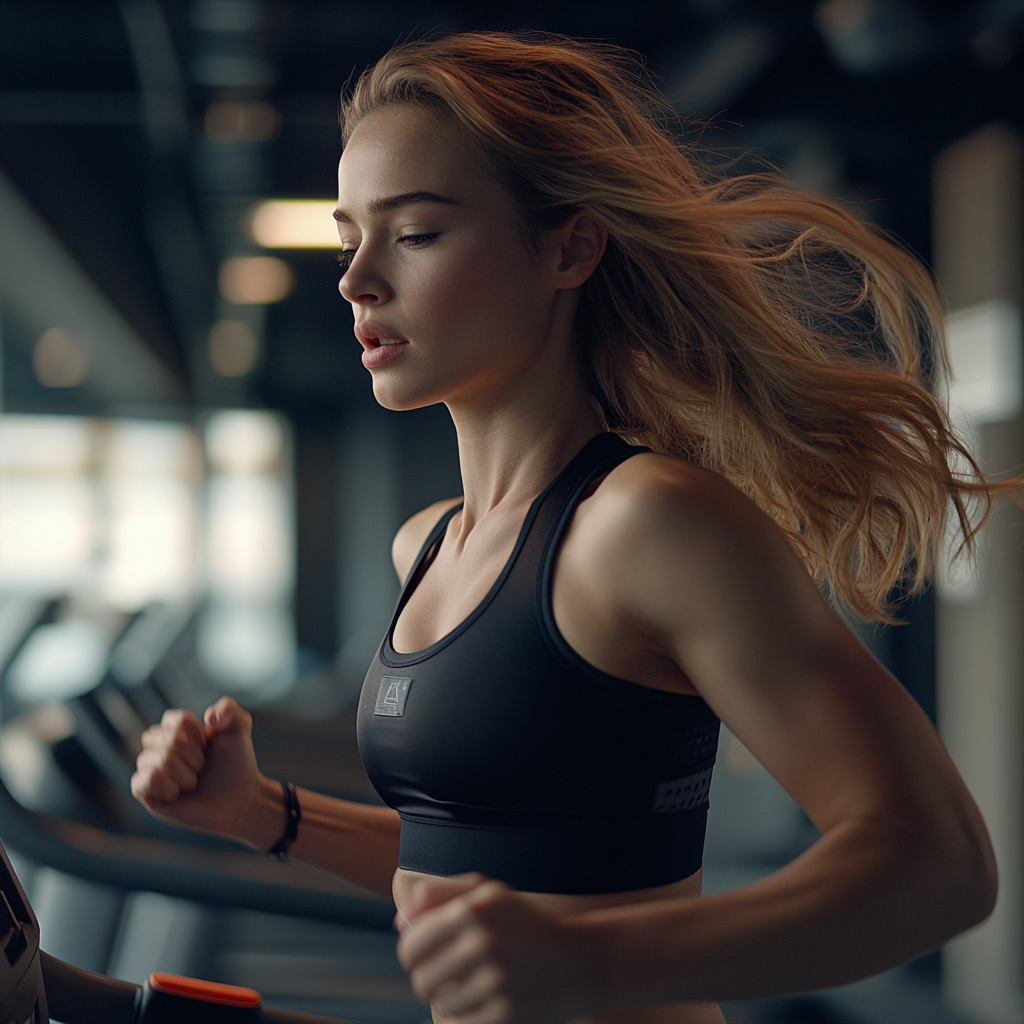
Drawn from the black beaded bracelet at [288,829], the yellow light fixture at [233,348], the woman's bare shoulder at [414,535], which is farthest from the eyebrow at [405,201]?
the yellow light fixture at [233,348]

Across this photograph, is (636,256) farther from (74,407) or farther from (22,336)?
(74,407)

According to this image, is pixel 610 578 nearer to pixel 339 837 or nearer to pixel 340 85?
pixel 339 837

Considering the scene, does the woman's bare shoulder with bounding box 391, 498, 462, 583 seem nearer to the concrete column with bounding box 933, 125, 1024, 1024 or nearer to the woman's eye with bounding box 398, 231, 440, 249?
the woman's eye with bounding box 398, 231, 440, 249

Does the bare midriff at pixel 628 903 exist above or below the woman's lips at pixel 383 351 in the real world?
below

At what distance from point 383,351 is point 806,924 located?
592 mm

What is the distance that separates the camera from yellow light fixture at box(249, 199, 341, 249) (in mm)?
5656

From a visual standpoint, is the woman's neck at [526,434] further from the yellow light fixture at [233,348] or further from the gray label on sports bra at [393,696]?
the yellow light fixture at [233,348]

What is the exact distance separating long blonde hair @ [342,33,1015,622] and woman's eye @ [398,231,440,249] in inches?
3.4

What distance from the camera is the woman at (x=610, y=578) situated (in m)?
0.67

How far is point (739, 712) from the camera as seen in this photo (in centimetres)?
75

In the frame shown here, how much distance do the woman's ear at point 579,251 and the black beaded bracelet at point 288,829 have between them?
0.62 m

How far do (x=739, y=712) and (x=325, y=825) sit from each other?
60 centimetres

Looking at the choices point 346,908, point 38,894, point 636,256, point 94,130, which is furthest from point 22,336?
point 636,256

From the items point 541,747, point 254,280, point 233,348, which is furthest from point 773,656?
point 233,348
